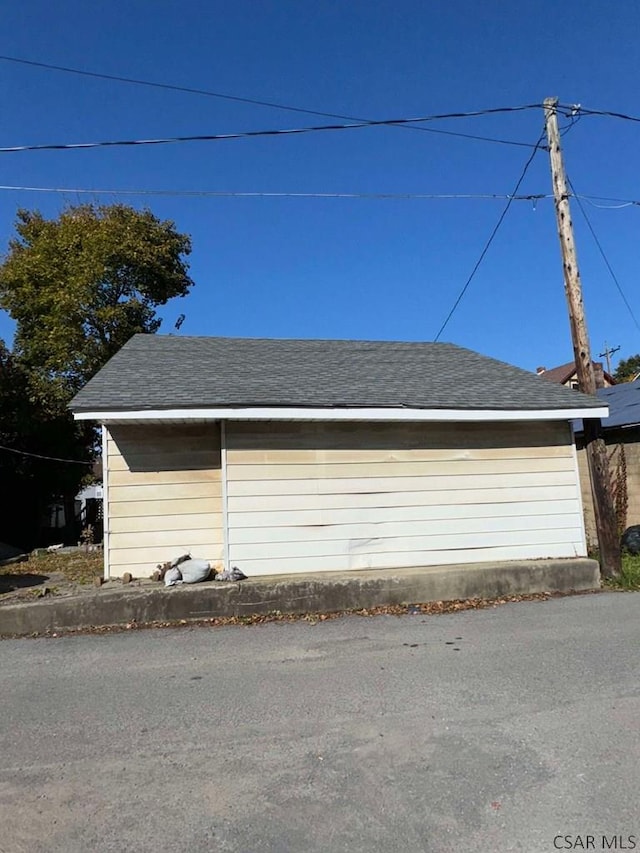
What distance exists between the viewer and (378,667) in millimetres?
5676

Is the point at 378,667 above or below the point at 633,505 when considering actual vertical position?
below

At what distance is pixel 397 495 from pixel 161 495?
3.33m

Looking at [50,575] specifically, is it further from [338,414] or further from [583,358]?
[583,358]

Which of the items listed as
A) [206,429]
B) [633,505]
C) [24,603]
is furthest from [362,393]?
[633,505]

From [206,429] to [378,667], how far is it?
15.1 feet

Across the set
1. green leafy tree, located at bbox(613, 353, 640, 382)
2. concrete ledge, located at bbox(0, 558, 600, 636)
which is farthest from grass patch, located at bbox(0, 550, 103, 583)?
green leafy tree, located at bbox(613, 353, 640, 382)

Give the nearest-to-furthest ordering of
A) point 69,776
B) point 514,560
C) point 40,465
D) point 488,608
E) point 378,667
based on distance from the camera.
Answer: point 69,776 → point 378,667 → point 488,608 → point 514,560 → point 40,465

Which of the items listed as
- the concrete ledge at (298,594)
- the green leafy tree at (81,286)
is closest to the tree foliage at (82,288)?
the green leafy tree at (81,286)

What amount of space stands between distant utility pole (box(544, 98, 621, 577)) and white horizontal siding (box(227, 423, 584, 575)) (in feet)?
1.20

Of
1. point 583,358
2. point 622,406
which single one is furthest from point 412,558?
point 622,406

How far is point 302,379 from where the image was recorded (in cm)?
980

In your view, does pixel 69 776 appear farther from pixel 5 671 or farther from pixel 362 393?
pixel 362 393

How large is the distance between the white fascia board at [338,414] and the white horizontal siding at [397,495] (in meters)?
0.37

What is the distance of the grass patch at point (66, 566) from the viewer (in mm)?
10202
